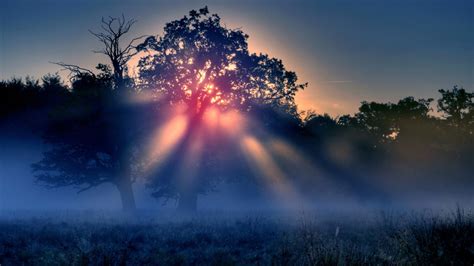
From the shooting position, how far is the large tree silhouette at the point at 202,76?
27.6 meters

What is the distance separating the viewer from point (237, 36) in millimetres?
28219

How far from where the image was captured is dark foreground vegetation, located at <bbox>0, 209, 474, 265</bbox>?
28.6 ft

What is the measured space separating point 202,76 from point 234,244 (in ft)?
53.5

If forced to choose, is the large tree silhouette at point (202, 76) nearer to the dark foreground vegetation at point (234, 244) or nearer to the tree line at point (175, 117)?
the tree line at point (175, 117)

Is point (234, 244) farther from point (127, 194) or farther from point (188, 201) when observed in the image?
point (127, 194)

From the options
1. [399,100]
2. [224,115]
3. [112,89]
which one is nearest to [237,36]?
[224,115]

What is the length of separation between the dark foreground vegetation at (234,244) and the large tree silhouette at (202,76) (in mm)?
10717

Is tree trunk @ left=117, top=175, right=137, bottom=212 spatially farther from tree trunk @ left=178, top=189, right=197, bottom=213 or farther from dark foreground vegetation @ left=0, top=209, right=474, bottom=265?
dark foreground vegetation @ left=0, top=209, right=474, bottom=265

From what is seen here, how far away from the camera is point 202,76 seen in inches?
1110

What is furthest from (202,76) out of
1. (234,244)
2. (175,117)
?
(234,244)

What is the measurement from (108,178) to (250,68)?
463 inches

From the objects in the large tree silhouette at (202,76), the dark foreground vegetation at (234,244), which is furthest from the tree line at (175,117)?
the dark foreground vegetation at (234,244)

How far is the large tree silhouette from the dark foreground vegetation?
10717 millimetres

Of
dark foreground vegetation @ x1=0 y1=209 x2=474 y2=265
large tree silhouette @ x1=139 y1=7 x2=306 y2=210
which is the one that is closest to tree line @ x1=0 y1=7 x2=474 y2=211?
large tree silhouette @ x1=139 y1=7 x2=306 y2=210
